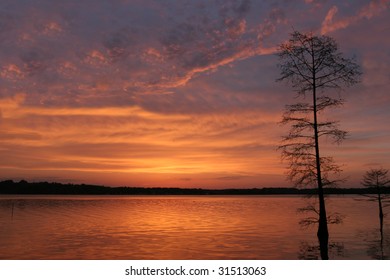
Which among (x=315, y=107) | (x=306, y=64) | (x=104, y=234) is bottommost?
(x=104, y=234)

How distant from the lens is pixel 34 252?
3309 cm

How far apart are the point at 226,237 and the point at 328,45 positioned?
22.6m

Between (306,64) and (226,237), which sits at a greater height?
(306,64)
